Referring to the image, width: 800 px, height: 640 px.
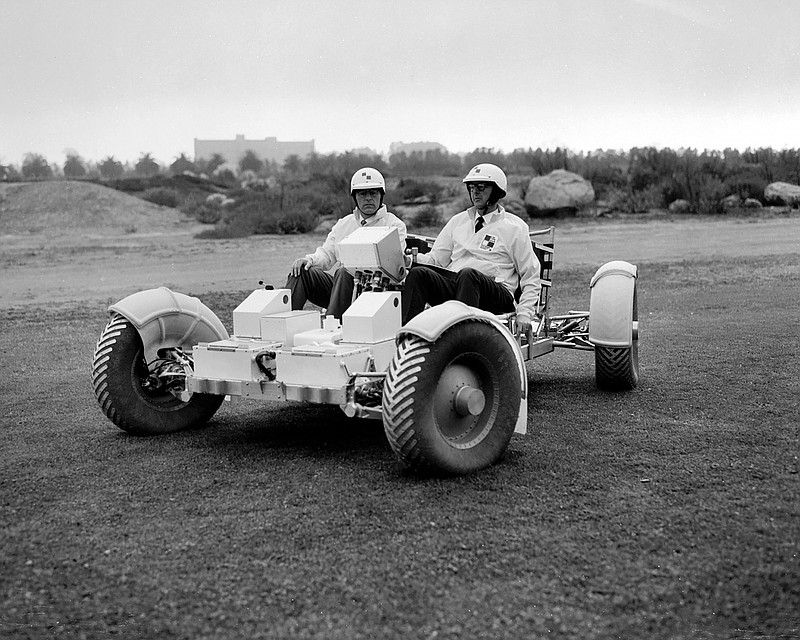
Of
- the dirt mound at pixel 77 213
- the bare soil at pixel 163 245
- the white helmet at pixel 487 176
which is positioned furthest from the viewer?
the dirt mound at pixel 77 213

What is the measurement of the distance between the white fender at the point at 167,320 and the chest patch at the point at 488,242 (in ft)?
6.72

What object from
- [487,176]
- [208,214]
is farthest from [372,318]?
[208,214]

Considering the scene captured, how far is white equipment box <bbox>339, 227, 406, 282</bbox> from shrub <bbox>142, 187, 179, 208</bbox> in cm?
3585

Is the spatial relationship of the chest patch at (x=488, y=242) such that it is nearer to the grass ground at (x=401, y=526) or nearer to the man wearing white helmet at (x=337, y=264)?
the man wearing white helmet at (x=337, y=264)

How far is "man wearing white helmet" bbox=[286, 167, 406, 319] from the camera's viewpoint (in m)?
6.55

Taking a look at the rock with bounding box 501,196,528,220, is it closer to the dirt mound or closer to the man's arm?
the dirt mound

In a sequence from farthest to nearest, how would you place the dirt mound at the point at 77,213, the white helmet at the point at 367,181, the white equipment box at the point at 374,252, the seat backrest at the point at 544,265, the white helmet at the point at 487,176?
the dirt mound at the point at 77,213 < the seat backrest at the point at 544,265 < the white helmet at the point at 367,181 < the white helmet at the point at 487,176 < the white equipment box at the point at 374,252

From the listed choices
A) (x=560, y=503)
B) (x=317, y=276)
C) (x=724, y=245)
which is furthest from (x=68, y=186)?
(x=560, y=503)

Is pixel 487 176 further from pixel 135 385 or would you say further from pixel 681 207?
pixel 681 207

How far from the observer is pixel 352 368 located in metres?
5.44

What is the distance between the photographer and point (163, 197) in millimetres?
41688

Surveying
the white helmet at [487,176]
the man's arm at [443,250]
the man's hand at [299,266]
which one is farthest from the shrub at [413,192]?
the man's hand at [299,266]

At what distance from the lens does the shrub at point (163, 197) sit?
41281 mm

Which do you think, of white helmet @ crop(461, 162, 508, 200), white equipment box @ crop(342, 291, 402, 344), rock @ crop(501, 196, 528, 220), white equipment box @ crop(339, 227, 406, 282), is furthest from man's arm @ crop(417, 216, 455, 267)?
rock @ crop(501, 196, 528, 220)
